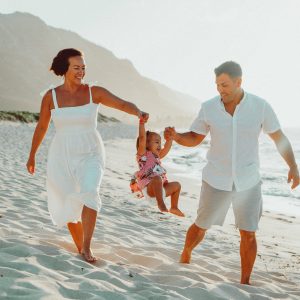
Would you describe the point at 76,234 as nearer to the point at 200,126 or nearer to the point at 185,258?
the point at 185,258

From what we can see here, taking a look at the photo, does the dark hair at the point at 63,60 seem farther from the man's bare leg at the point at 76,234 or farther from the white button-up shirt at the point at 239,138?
the man's bare leg at the point at 76,234

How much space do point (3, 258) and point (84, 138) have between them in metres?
1.35

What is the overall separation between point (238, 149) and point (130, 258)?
184 centimetres

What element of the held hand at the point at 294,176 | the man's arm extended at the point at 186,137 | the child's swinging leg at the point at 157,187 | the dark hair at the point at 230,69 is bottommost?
the child's swinging leg at the point at 157,187

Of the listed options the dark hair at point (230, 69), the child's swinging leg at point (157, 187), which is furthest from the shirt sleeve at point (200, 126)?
the child's swinging leg at point (157, 187)

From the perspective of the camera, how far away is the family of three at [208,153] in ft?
13.9

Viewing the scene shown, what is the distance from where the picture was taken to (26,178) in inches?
397

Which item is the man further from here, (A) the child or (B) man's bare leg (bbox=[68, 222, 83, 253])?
(B) man's bare leg (bbox=[68, 222, 83, 253])

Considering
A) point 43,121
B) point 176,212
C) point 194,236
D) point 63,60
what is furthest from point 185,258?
point 63,60

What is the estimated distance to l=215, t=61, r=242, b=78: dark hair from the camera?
164 inches

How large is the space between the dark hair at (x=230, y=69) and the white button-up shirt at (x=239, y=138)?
232 millimetres

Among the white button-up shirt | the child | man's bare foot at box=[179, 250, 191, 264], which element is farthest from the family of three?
A: the child

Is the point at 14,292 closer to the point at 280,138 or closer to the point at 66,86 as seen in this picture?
the point at 66,86

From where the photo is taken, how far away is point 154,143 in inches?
229
